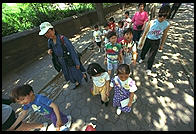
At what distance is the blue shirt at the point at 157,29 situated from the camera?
346cm

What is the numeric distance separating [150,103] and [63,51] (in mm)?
2505

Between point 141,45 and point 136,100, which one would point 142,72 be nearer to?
point 141,45

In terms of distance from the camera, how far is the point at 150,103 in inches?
132

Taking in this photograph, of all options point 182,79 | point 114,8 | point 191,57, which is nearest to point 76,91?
point 182,79

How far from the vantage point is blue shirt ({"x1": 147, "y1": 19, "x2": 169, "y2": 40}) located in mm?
3463

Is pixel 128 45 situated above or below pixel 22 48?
above

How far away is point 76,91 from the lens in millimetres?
4043

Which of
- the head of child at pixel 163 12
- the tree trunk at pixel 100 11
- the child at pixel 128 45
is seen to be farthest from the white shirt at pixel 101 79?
the tree trunk at pixel 100 11

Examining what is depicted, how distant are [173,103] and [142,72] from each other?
143 cm

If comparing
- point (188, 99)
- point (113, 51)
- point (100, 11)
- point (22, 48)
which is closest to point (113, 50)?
point (113, 51)

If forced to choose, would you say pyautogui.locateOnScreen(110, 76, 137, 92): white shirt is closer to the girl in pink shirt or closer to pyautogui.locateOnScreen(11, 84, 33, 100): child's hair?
pyautogui.locateOnScreen(11, 84, 33, 100): child's hair

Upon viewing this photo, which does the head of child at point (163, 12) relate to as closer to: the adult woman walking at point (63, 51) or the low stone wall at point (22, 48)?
the adult woman walking at point (63, 51)

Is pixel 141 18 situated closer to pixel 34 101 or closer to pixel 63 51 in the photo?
pixel 63 51

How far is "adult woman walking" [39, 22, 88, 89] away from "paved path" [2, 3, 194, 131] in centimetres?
68
